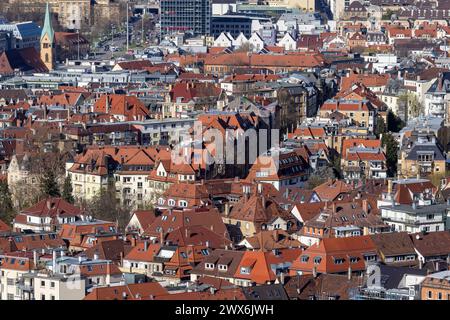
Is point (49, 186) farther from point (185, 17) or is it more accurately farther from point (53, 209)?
point (185, 17)

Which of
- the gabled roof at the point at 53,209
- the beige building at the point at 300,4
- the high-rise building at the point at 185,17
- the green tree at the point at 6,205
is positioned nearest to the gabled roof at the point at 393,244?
the gabled roof at the point at 53,209

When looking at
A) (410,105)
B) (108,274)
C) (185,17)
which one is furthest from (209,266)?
(185,17)

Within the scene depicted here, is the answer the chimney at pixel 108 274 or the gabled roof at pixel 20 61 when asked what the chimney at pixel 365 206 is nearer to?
the chimney at pixel 108 274

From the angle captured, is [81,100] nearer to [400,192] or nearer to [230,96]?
[230,96]

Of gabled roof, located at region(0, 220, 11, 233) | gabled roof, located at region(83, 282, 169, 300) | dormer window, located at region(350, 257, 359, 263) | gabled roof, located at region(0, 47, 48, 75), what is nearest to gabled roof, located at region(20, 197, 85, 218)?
gabled roof, located at region(0, 220, 11, 233)

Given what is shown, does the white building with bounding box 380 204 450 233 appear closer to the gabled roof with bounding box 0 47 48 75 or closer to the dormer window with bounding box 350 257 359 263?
the dormer window with bounding box 350 257 359 263
